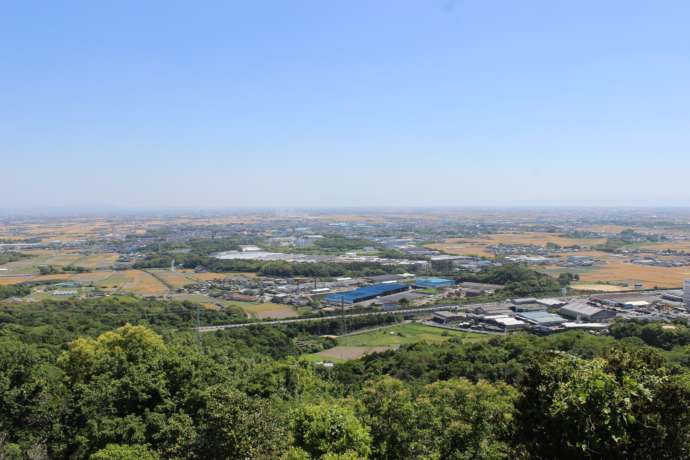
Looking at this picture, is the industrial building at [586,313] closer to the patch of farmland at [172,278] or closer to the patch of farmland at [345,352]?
the patch of farmland at [345,352]

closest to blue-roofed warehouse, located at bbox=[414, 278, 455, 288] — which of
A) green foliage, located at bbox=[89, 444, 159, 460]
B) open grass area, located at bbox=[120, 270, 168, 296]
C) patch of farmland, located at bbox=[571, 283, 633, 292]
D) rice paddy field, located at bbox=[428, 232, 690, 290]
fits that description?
patch of farmland, located at bbox=[571, 283, 633, 292]

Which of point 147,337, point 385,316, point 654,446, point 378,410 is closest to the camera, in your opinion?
point 654,446

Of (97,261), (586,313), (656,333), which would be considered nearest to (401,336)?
(586,313)

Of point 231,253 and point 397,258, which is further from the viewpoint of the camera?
point 231,253

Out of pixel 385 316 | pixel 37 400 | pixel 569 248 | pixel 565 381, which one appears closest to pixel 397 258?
pixel 569 248

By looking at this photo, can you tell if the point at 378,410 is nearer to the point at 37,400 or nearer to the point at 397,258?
the point at 37,400

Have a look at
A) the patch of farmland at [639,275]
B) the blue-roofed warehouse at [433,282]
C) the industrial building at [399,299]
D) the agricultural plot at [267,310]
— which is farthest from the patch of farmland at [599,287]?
the agricultural plot at [267,310]
